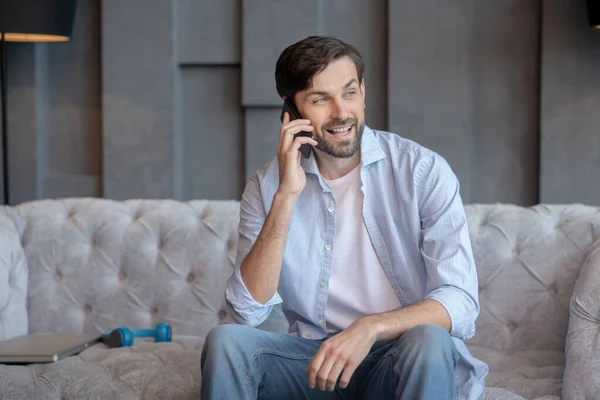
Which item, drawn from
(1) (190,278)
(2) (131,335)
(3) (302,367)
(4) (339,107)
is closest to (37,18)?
(1) (190,278)

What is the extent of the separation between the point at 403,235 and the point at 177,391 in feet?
2.54

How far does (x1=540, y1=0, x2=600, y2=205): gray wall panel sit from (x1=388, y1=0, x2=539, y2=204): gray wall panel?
0.31ft

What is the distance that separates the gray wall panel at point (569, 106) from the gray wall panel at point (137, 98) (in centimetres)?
171

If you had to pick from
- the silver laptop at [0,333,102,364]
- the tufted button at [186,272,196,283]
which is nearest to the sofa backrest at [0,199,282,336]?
the tufted button at [186,272,196,283]

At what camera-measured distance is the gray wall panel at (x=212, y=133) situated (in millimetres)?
3936

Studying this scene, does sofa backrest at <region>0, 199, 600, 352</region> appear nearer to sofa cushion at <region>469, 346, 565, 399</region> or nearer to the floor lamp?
sofa cushion at <region>469, 346, 565, 399</region>

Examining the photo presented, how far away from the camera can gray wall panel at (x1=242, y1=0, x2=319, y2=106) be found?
12.3ft

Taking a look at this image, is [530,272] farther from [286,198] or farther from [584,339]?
[286,198]

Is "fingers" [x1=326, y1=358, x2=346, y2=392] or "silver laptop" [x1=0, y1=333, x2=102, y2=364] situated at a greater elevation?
"fingers" [x1=326, y1=358, x2=346, y2=392]

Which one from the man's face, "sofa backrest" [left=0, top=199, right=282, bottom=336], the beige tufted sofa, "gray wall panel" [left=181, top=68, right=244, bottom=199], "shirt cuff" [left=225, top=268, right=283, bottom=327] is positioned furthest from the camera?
"gray wall panel" [left=181, top=68, right=244, bottom=199]

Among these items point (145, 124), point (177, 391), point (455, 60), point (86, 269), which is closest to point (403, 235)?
point (177, 391)

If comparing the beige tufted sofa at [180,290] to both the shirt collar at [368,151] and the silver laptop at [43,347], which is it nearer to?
the silver laptop at [43,347]

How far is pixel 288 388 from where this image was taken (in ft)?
6.76

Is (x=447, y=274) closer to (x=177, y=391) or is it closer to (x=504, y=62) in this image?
(x=177, y=391)
